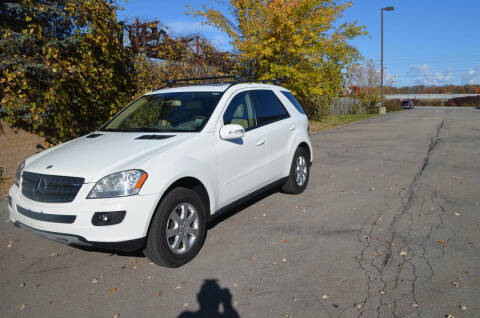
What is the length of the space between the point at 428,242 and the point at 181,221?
2.78m

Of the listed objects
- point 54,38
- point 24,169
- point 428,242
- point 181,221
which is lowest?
point 428,242

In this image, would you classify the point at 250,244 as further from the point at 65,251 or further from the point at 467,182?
the point at 467,182

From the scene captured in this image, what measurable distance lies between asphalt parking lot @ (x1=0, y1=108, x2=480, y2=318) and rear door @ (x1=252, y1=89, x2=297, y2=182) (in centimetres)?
65

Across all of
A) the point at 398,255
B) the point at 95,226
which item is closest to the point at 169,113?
the point at 95,226

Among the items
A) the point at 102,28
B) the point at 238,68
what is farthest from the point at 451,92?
the point at 102,28

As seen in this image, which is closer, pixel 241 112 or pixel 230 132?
pixel 230 132

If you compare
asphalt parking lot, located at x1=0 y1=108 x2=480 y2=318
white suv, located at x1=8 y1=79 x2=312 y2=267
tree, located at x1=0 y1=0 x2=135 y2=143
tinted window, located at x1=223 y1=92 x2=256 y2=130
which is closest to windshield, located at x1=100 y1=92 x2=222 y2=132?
white suv, located at x1=8 y1=79 x2=312 y2=267

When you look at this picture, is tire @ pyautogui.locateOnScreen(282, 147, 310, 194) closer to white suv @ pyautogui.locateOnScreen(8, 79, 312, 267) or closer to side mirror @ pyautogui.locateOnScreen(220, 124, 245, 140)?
white suv @ pyautogui.locateOnScreen(8, 79, 312, 267)

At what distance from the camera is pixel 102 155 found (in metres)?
3.79

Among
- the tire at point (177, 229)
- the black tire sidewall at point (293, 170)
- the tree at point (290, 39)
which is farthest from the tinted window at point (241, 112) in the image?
the tree at point (290, 39)

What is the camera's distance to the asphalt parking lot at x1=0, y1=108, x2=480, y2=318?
125 inches

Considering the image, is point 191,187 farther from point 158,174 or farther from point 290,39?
point 290,39

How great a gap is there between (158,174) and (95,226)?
2.31 ft

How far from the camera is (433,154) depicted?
10.2 meters
